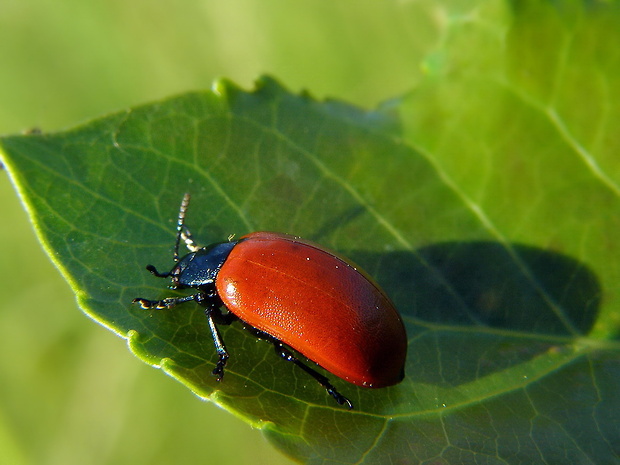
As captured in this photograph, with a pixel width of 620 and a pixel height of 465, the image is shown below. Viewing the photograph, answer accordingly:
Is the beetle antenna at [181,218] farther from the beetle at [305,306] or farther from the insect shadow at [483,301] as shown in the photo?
the insect shadow at [483,301]

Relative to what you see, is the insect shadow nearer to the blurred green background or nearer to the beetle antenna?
the beetle antenna

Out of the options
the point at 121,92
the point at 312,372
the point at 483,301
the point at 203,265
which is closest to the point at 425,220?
the point at 483,301

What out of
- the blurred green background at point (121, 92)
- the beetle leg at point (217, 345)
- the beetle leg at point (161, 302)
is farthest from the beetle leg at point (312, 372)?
the blurred green background at point (121, 92)

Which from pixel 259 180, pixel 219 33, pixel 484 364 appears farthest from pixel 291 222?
pixel 219 33

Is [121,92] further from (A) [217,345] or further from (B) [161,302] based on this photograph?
(A) [217,345]

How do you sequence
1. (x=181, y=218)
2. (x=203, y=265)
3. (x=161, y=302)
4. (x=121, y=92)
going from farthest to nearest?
1. (x=121, y=92)
2. (x=203, y=265)
3. (x=181, y=218)
4. (x=161, y=302)

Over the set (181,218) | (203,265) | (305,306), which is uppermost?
(181,218)

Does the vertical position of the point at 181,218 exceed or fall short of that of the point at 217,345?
it exceeds it

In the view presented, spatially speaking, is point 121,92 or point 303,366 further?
point 121,92

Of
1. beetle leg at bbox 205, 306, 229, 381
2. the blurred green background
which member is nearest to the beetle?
beetle leg at bbox 205, 306, 229, 381
